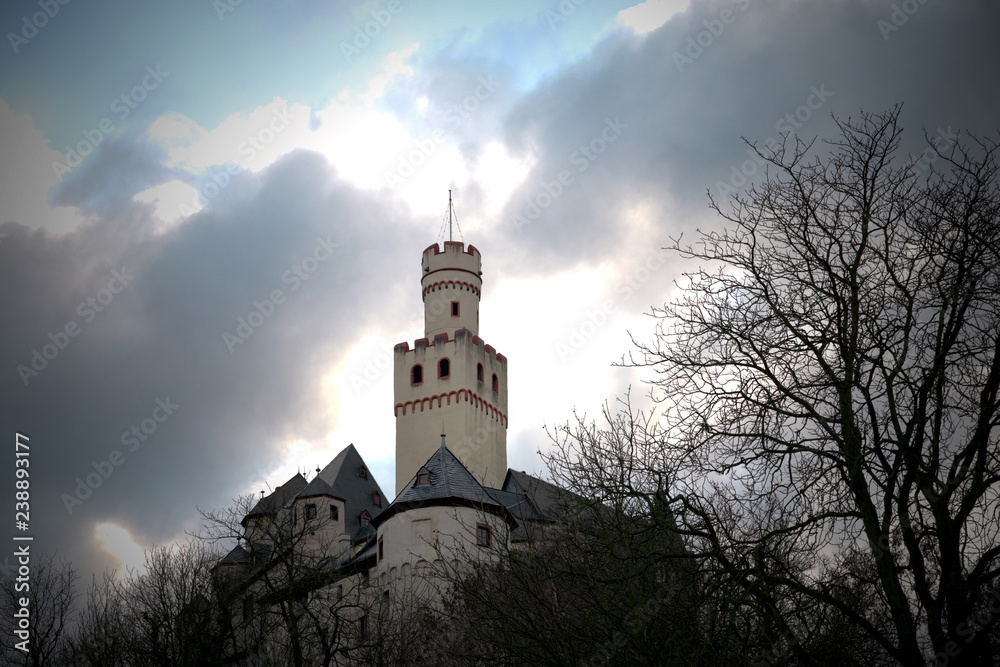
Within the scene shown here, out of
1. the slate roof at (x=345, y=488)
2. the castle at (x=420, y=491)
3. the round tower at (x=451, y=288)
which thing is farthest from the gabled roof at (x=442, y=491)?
the round tower at (x=451, y=288)

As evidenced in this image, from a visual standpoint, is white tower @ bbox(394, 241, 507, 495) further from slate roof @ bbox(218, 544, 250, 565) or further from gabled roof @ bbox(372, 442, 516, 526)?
gabled roof @ bbox(372, 442, 516, 526)

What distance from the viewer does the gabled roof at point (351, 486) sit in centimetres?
4403

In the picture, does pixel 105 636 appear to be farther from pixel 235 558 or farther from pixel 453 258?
pixel 453 258

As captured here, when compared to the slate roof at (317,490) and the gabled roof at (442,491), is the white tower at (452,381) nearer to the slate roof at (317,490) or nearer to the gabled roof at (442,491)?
the slate roof at (317,490)

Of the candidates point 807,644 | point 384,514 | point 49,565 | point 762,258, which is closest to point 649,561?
point 807,644

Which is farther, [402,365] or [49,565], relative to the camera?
[402,365]

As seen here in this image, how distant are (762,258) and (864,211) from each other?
1.31 m

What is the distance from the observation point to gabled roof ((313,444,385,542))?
44031 mm

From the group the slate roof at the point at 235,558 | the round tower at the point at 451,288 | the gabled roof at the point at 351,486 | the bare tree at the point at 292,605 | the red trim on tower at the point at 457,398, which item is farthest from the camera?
the round tower at the point at 451,288

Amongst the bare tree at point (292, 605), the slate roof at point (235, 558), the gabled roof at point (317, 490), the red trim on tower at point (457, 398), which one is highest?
the red trim on tower at point (457, 398)

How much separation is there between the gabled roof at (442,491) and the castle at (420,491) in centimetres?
5

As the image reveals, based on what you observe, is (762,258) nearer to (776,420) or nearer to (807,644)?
(776,420)

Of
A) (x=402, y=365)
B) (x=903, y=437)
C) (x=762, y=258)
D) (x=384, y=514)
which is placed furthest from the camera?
(x=402, y=365)

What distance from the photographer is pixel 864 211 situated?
10.5m
